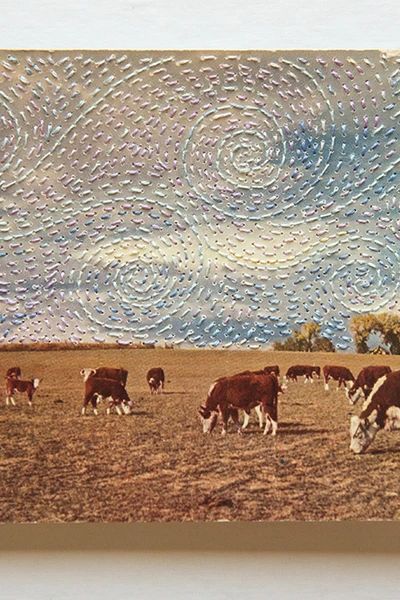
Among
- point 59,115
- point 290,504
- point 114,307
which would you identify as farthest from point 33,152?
point 290,504

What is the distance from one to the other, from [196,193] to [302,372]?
1.44ft

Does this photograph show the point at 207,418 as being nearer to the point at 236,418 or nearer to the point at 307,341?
the point at 236,418

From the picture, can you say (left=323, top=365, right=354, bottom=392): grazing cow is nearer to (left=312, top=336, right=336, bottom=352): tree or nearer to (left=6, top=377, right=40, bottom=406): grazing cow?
(left=312, top=336, right=336, bottom=352): tree

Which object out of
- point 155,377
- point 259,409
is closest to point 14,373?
point 155,377

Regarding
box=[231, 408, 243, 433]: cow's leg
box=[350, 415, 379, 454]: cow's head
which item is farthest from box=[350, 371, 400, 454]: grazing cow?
box=[231, 408, 243, 433]: cow's leg

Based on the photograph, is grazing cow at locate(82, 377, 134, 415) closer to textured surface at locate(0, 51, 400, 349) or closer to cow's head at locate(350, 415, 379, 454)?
textured surface at locate(0, 51, 400, 349)

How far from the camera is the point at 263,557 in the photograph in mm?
1837

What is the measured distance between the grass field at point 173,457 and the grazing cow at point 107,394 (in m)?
0.02

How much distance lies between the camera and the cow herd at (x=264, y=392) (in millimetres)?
1792

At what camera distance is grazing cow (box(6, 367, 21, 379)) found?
1.78 meters

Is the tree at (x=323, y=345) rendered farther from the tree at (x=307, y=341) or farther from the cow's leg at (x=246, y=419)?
the cow's leg at (x=246, y=419)

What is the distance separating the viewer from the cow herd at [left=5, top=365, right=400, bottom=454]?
179 cm

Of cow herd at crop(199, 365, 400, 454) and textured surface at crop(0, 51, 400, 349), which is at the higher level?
textured surface at crop(0, 51, 400, 349)
